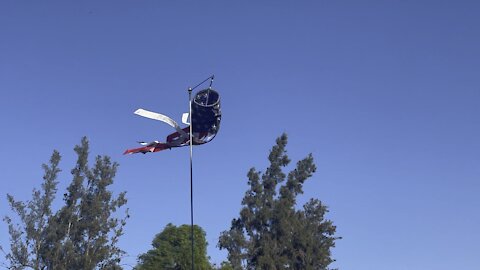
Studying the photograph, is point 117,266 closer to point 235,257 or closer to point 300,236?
point 235,257

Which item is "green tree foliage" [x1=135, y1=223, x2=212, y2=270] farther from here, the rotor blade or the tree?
the rotor blade

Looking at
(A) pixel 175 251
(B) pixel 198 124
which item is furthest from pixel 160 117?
Answer: (A) pixel 175 251

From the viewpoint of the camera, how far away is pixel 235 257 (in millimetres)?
54594

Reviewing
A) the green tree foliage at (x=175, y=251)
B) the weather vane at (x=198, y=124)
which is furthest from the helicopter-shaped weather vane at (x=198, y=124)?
the green tree foliage at (x=175, y=251)

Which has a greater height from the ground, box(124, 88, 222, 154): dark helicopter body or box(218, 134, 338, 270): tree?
box(218, 134, 338, 270): tree

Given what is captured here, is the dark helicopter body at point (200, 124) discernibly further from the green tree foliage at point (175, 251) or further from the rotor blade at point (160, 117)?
the green tree foliage at point (175, 251)

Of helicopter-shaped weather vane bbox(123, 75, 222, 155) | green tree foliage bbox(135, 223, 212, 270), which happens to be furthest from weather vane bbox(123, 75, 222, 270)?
green tree foliage bbox(135, 223, 212, 270)

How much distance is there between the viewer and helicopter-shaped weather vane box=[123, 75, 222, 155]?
3103 cm

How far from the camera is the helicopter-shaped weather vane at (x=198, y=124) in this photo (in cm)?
3103

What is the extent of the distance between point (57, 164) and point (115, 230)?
6.80 m

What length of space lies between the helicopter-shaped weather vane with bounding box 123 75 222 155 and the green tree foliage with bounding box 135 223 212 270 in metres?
23.6

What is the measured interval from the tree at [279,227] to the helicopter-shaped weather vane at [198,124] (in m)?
24.4

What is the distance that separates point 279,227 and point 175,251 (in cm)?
828

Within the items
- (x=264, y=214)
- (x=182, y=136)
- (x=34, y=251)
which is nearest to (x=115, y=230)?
(x=34, y=251)
